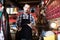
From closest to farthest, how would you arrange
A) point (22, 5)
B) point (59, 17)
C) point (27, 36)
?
point (59, 17) → point (27, 36) → point (22, 5)

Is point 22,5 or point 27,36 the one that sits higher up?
point 22,5

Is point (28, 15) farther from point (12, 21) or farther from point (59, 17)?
point (59, 17)

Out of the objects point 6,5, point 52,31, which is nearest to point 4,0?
point 6,5

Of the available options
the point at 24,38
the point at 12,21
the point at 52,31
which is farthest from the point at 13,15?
the point at 52,31

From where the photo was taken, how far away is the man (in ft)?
10.4

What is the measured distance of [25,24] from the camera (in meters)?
3.18

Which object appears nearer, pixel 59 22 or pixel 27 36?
pixel 59 22

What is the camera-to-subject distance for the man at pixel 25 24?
3172 mm

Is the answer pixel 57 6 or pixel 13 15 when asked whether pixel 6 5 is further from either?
pixel 57 6

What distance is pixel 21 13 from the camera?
128 inches

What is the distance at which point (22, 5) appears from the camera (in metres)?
3.37

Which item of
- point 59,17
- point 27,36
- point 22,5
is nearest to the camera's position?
point 59,17

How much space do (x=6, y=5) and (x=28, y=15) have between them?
0.37 meters

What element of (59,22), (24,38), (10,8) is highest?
(10,8)
